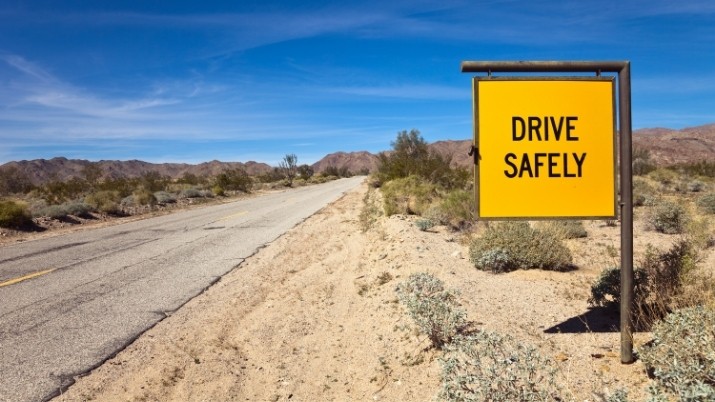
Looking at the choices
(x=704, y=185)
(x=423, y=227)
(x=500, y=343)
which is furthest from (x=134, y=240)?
(x=704, y=185)

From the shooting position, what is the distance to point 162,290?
7352 millimetres

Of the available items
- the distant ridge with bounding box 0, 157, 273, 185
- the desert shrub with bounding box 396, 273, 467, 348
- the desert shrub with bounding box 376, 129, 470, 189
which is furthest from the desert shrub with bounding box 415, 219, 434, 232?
the distant ridge with bounding box 0, 157, 273, 185

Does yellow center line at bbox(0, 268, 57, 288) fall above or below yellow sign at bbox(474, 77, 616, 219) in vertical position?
below

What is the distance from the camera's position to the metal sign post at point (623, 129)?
3611mm

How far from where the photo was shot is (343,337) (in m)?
5.15

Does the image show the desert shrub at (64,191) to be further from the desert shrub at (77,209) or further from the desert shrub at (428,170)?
the desert shrub at (428,170)

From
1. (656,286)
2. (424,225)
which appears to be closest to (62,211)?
(424,225)

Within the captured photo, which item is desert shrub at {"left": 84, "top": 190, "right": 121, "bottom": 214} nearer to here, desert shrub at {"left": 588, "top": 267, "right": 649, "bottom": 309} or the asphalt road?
the asphalt road

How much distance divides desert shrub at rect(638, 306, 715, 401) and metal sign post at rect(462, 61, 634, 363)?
0.32m

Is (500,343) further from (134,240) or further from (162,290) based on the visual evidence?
(134,240)

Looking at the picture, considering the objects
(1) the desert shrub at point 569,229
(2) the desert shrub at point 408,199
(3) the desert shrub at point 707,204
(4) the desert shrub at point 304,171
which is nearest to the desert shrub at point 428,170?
(2) the desert shrub at point 408,199

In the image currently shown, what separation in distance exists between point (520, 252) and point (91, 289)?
684 centimetres

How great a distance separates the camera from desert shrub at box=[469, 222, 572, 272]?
22.7ft

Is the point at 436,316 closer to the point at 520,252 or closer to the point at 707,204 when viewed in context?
the point at 520,252
